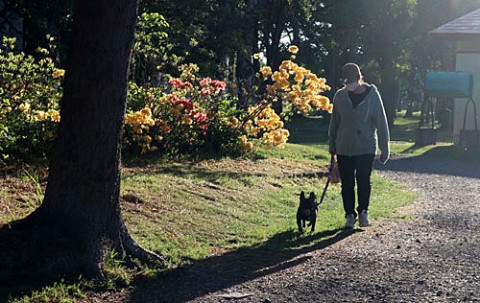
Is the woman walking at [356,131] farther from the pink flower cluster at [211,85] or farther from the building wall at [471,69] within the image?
the building wall at [471,69]

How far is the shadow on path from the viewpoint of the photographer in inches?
273

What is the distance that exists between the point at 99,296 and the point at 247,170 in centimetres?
674

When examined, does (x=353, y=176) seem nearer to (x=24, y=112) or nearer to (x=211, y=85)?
(x=24, y=112)

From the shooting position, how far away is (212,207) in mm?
10234

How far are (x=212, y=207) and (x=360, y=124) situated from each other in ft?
6.38

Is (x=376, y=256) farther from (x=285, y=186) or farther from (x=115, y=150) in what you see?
(x=285, y=186)

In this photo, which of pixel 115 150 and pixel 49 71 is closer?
pixel 115 150

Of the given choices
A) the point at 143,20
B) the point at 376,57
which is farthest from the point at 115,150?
the point at 376,57

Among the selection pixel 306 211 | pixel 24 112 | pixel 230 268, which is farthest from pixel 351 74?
pixel 24 112

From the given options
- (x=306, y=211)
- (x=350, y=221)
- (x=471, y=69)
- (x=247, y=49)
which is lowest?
(x=350, y=221)

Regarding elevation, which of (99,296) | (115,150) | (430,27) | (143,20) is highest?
(430,27)

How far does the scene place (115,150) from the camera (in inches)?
288

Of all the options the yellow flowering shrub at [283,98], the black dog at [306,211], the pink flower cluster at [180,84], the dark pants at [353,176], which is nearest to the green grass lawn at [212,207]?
the black dog at [306,211]

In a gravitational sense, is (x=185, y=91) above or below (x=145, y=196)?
above
